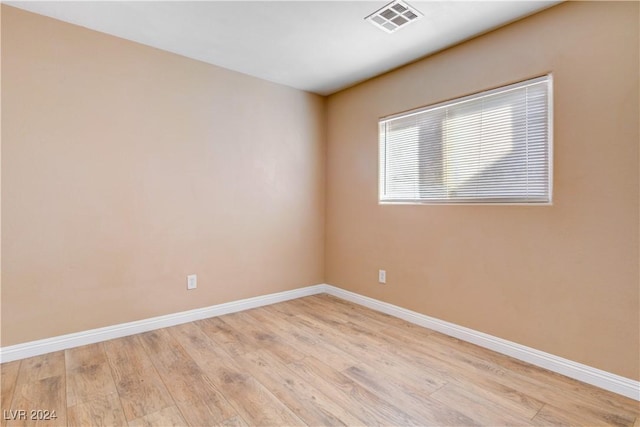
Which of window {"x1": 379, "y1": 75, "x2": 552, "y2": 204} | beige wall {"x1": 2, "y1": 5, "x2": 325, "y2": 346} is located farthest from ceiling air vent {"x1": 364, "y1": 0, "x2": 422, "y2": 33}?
beige wall {"x1": 2, "y1": 5, "x2": 325, "y2": 346}

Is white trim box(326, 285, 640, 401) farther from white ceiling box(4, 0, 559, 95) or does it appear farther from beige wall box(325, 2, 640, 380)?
white ceiling box(4, 0, 559, 95)

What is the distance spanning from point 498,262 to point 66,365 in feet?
10.5

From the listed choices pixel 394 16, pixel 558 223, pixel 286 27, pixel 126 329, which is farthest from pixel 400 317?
pixel 286 27

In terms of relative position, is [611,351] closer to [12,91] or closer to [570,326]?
[570,326]

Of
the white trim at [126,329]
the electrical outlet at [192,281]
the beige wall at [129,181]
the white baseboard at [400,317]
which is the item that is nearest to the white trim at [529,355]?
the white baseboard at [400,317]

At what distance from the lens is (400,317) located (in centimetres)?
305

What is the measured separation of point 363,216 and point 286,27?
1.98 meters

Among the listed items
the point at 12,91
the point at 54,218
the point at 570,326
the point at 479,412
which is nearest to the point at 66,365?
the point at 54,218

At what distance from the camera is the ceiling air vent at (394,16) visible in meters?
2.13

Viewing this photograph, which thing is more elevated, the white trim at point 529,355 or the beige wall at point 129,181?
the beige wall at point 129,181

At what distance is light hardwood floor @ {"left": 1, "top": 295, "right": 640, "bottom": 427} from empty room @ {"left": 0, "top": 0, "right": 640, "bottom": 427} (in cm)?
2

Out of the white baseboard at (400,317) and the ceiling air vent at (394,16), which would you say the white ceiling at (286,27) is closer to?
the ceiling air vent at (394,16)

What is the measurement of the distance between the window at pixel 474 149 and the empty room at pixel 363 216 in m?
0.02

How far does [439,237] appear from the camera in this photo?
277 centimetres
